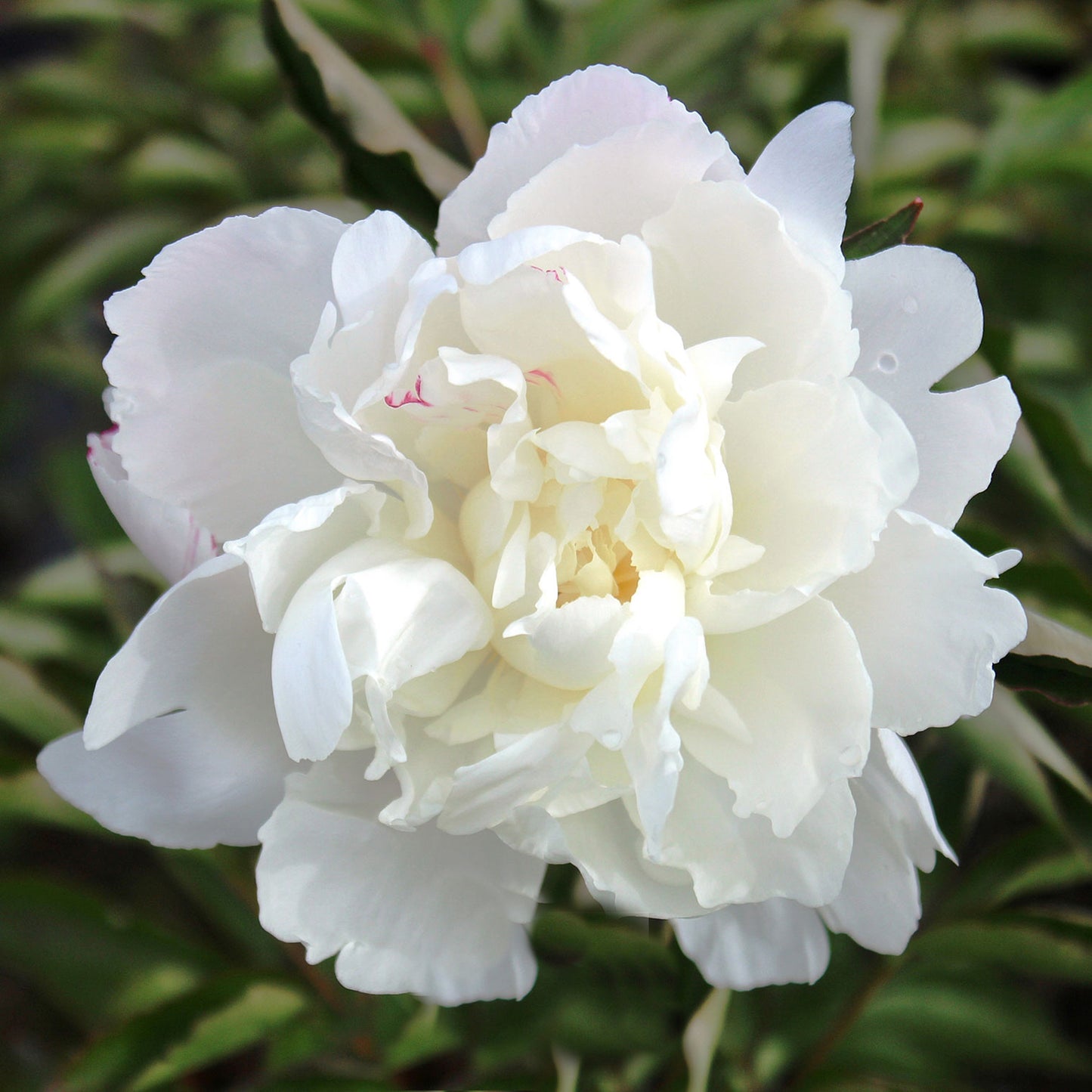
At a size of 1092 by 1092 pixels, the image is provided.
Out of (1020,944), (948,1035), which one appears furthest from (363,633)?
(948,1035)

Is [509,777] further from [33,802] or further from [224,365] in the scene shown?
[33,802]

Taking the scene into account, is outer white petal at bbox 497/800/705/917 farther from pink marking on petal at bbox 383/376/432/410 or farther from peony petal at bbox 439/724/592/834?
pink marking on petal at bbox 383/376/432/410

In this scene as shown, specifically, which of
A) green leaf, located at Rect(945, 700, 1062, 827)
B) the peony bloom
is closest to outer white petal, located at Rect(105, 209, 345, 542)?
the peony bloom

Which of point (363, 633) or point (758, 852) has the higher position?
point (363, 633)

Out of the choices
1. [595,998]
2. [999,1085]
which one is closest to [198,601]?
[595,998]

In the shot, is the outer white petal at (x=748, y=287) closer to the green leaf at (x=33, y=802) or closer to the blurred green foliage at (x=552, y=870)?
the blurred green foliage at (x=552, y=870)

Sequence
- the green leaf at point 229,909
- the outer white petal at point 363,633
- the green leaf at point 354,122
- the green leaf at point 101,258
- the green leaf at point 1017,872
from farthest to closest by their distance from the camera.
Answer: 1. the green leaf at point 101,258
2. the green leaf at point 229,909
3. the green leaf at point 1017,872
4. the green leaf at point 354,122
5. the outer white petal at point 363,633

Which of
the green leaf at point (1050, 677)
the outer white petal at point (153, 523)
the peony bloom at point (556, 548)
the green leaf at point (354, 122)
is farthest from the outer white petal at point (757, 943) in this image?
the green leaf at point (354, 122)
